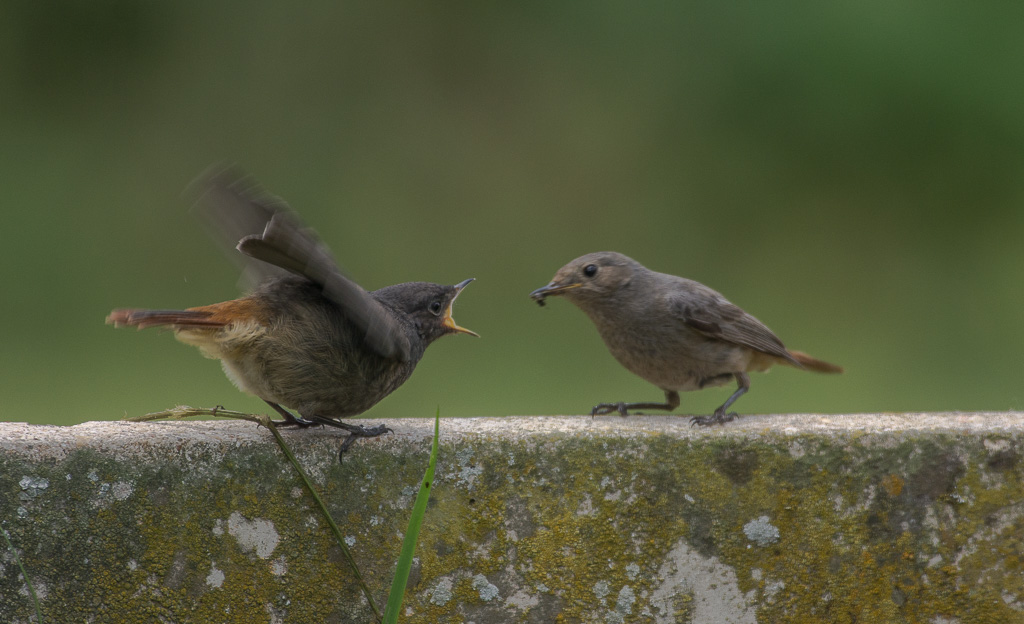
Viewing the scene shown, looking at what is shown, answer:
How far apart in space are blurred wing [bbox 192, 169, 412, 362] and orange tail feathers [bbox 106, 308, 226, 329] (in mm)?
263

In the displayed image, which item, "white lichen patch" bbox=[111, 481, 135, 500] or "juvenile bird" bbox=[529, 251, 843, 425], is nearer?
"white lichen patch" bbox=[111, 481, 135, 500]

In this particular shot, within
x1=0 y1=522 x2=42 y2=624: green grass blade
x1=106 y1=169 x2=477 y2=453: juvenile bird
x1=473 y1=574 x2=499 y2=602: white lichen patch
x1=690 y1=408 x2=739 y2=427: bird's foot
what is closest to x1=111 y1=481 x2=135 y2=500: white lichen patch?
x1=0 y1=522 x2=42 y2=624: green grass blade

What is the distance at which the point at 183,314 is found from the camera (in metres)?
3.00

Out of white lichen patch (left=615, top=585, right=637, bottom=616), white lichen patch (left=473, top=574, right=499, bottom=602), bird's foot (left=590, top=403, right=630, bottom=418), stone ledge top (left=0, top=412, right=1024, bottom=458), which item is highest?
bird's foot (left=590, top=403, right=630, bottom=418)

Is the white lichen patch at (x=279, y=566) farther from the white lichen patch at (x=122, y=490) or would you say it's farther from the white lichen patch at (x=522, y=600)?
the white lichen patch at (x=522, y=600)

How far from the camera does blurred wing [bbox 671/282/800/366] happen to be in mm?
4020

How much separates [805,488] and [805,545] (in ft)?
0.50

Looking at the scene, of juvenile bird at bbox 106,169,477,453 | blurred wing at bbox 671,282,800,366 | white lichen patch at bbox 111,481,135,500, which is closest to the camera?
white lichen patch at bbox 111,481,135,500

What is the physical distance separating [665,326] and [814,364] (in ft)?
3.14

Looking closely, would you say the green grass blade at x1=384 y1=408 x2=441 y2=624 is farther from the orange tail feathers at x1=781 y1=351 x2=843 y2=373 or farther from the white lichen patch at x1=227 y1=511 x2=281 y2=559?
the orange tail feathers at x1=781 y1=351 x2=843 y2=373

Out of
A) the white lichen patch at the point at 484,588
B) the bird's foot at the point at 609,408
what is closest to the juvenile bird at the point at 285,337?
the white lichen patch at the point at 484,588

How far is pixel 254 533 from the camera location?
245 centimetres

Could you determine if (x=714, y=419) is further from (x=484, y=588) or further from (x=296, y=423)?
(x=296, y=423)

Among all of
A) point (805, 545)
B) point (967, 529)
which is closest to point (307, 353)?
point (805, 545)
